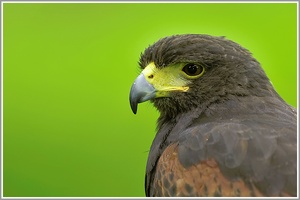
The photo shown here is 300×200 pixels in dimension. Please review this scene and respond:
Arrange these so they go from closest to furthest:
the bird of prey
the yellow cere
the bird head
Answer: the bird of prey
the bird head
the yellow cere

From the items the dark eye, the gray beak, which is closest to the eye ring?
the dark eye

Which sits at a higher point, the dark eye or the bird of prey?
the dark eye

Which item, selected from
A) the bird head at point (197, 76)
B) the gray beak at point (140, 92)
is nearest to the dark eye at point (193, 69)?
the bird head at point (197, 76)

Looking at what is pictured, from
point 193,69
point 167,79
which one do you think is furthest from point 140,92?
point 193,69

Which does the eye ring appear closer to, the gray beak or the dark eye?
the dark eye

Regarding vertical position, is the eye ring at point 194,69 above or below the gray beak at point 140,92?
above

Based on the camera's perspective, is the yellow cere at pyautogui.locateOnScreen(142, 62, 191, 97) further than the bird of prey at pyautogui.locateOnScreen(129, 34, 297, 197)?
Yes

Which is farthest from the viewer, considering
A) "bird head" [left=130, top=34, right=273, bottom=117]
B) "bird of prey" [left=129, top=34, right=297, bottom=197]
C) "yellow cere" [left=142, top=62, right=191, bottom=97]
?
"yellow cere" [left=142, top=62, right=191, bottom=97]

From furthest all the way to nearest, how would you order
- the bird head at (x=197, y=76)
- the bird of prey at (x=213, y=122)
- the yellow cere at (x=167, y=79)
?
the yellow cere at (x=167, y=79)
the bird head at (x=197, y=76)
the bird of prey at (x=213, y=122)

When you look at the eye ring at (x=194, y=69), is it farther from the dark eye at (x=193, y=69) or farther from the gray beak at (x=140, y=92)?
the gray beak at (x=140, y=92)
